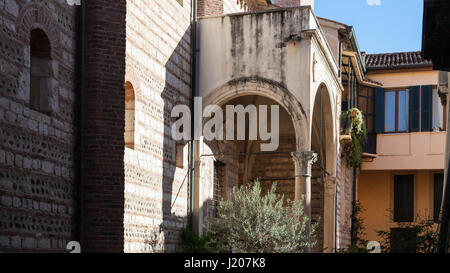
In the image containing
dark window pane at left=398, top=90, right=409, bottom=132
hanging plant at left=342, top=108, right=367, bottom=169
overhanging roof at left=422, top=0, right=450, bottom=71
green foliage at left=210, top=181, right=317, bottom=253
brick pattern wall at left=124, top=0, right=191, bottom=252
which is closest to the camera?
overhanging roof at left=422, top=0, right=450, bottom=71

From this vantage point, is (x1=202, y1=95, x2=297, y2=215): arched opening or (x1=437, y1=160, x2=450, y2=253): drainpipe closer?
(x1=437, y1=160, x2=450, y2=253): drainpipe

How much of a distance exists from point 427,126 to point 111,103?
60.8 ft

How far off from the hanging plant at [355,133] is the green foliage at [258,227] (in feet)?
33.5

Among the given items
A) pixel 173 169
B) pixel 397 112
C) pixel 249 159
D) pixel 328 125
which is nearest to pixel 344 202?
pixel 397 112

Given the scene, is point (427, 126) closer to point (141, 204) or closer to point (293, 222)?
point (293, 222)

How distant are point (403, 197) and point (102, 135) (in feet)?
66.6

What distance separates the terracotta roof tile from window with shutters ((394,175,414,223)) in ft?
14.5

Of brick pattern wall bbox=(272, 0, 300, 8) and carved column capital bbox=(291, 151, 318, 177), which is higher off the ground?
brick pattern wall bbox=(272, 0, 300, 8)

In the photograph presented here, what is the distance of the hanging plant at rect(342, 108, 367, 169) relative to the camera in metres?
25.1

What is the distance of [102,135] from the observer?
38.2 ft

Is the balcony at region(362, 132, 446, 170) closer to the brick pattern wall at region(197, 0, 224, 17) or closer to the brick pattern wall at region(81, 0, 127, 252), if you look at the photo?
the brick pattern wall at region(197, 0, 224, 17)

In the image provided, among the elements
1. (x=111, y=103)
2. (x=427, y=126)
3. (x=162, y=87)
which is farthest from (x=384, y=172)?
(x=111, y=103)

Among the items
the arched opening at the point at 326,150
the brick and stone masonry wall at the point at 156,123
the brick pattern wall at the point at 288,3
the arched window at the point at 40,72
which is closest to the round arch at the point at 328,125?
the arched opening at the point at 326,150

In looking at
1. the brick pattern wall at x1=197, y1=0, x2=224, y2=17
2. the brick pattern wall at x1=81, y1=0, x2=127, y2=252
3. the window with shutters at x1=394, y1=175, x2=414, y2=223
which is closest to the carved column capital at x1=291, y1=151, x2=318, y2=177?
the brick pattern wall at x1=197, y1=0, x2=224, y2=17
